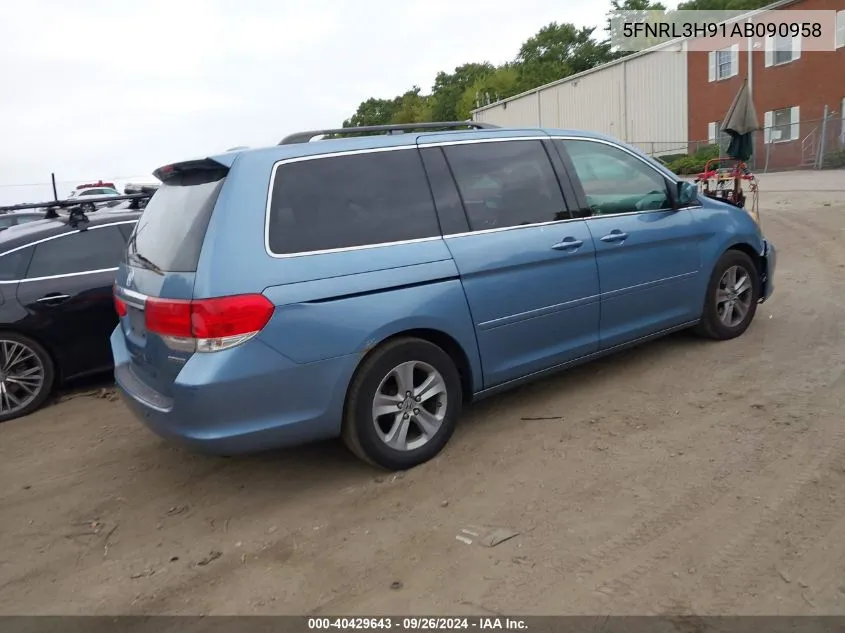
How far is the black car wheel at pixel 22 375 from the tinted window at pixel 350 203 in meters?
3.10

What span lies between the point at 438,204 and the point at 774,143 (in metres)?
26.7

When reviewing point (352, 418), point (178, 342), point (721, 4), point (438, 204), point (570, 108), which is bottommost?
point (352, 418)

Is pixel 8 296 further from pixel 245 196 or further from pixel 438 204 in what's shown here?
pixel 438 204

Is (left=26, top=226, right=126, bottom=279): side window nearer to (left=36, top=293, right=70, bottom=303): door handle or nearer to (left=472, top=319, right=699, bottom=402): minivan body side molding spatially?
(left=36, top=293, right=70, bottom=303): door handle

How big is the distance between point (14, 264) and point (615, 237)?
463cm

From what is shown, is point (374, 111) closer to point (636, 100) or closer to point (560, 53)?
point (560, 53)

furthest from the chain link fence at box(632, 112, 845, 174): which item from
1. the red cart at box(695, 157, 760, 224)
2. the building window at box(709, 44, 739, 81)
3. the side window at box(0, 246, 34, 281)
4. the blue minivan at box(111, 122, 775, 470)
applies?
the side window at box(0, 246, 34, 281)

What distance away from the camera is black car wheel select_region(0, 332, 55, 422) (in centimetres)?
529

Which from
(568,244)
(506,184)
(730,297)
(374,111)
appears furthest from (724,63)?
(374,111)

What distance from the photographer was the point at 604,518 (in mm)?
3209

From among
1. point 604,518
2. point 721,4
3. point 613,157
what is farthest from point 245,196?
point 721,4

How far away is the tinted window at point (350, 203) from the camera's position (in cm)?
350

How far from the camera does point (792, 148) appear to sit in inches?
1006

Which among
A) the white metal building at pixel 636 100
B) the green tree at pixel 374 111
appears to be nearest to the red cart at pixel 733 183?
the white metal building at pixel 636 100
